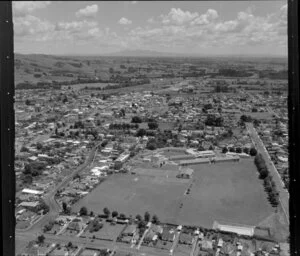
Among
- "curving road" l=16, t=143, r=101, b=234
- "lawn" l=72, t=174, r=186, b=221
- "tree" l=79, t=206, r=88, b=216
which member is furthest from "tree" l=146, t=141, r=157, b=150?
"tree" l=79, t=206, r=88, b=216

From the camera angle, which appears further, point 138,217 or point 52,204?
point 52,204

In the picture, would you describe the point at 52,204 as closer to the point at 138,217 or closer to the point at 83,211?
the point at 83,211

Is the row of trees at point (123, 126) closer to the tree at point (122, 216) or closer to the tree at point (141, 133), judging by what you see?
the tree at point (141, 133)

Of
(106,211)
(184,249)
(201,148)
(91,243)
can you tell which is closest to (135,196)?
(106,211)

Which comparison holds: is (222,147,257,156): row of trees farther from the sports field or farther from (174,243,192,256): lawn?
(174,243,192,256): lawn

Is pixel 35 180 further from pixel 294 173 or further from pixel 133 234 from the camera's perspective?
pixel 294 173
